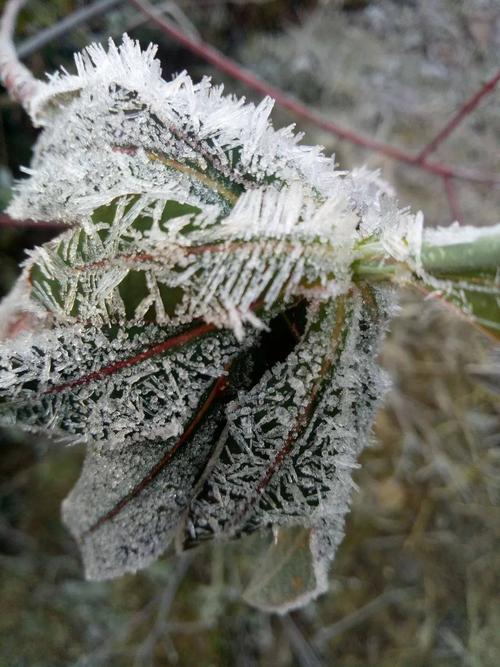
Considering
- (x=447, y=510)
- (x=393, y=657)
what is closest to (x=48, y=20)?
(x=447, y=510)

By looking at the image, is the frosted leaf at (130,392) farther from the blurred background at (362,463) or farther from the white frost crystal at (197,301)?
the blurred background at (362,463)

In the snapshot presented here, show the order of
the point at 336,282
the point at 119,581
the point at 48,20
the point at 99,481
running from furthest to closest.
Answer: the point at 119,581
the point at 48,20
the point at 99,481
the point at 336,282

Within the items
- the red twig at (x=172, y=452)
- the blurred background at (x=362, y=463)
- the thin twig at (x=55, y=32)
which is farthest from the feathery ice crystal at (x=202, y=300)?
the blurred background at (x=362, y=463)

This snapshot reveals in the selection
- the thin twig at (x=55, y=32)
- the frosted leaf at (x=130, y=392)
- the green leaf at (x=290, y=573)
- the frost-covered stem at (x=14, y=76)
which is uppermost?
the thin twig at (x=55, y=32)

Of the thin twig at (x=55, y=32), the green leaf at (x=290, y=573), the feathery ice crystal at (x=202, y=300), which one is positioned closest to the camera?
the feathery ice crystal at (x=202, y=300)

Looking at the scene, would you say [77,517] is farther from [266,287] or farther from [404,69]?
[404,69]

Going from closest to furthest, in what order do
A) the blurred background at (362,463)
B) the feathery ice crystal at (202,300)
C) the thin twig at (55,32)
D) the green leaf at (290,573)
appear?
the feathery ice crystal at (202,300)
the green leaf at (290,573)
the thin twig at (55,32)
the blurred background at (362,463)

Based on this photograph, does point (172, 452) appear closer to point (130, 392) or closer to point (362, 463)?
point (130, 392)

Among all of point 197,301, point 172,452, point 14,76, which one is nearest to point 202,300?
point 197,301
